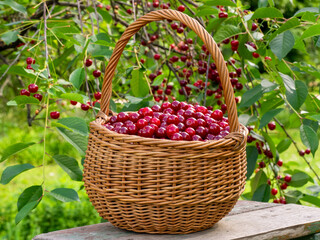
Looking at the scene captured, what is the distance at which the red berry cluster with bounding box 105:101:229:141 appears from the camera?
1.07 meters

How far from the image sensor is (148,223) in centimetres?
106

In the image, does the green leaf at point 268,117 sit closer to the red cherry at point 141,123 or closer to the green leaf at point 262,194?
the green leaf at point 262,194

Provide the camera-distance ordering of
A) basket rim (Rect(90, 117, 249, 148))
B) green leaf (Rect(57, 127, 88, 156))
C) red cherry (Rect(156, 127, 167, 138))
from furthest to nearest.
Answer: green leaf (Rect(57, 127, 88, 156)) → red cherry (Rect(156, 127, 167, 138)) → basket rim (Rect(90, 117, 249, 148))

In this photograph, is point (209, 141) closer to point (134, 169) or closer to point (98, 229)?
point (134, 169)

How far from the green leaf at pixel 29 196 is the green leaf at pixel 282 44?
82cm

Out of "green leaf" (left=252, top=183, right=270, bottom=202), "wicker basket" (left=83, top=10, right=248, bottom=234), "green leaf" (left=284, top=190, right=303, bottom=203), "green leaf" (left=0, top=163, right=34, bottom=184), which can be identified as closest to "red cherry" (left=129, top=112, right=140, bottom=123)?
"wicker basket" (left=83, top=10, right=248, bottom=234)

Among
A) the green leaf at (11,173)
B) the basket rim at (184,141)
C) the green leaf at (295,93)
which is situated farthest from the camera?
the green leaf at (295,93)

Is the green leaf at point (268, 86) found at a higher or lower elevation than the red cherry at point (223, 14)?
lower

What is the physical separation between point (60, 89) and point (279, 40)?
685mm

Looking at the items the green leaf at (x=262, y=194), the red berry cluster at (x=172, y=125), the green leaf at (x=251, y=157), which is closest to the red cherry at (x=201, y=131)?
the red berry cluster at (x=172, y=125)

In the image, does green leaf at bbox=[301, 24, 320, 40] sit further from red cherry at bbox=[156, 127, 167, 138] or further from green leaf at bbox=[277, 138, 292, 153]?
green leaf at bbox=[277, 138, 292, 153]

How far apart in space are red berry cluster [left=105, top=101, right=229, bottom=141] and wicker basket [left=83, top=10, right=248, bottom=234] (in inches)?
2.3

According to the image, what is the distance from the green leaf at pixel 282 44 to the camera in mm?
1306

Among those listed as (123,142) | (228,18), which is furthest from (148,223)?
(228,18)
